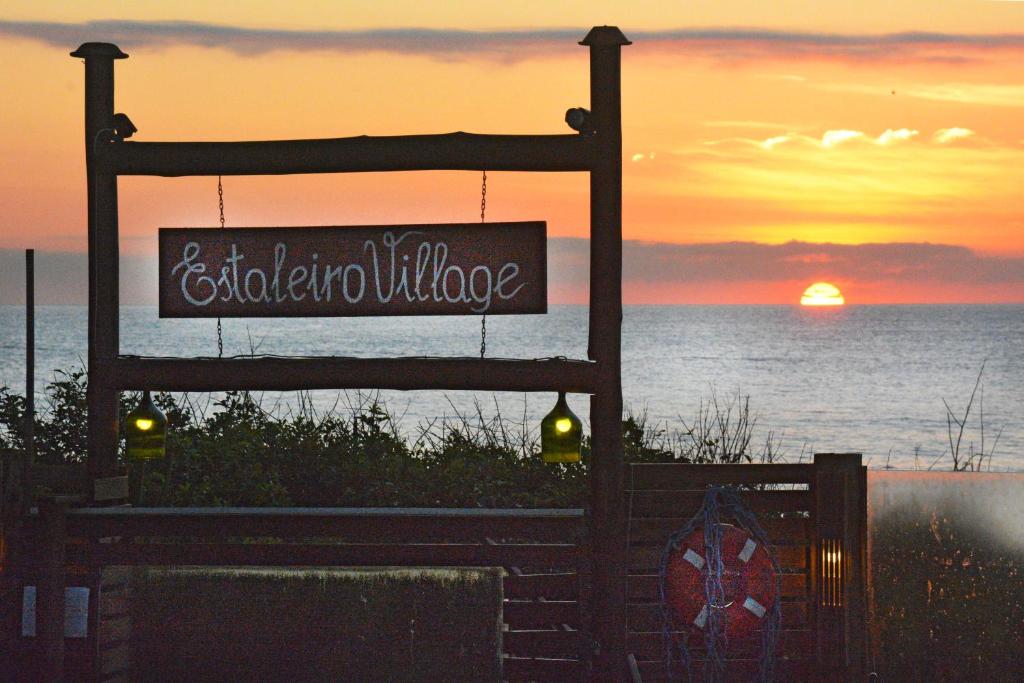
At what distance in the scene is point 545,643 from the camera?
891cm

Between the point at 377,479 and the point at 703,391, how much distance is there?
57.6 meters

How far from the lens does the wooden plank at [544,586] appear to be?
8.87 meters

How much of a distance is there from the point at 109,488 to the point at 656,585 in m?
3.88

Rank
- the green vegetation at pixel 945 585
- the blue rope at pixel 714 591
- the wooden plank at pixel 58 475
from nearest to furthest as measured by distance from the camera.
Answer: the blue rope at pixel 714 591 → the wooden plank at pixel 58 475 → the green vegetation at pixel 945 585

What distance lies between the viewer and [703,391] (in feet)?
230

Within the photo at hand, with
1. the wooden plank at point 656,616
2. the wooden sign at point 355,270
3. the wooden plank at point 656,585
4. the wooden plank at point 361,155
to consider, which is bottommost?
the wooden plank at point 656,616

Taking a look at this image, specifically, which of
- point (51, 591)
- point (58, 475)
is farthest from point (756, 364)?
point (51, 591)

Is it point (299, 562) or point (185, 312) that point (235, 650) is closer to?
point (299, 562)

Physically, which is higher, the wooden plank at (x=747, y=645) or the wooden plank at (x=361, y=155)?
the wooden plank at (x=361, y=155)

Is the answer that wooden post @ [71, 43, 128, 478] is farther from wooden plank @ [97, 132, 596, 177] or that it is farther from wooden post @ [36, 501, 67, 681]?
wooden post @ [36, 501, 67, 681]

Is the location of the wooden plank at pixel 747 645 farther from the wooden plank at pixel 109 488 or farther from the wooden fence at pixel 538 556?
the wooden plank at pixel 109 488

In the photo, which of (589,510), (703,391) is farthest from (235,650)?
(703,391)

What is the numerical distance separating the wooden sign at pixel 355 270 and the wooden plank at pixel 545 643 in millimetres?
2170

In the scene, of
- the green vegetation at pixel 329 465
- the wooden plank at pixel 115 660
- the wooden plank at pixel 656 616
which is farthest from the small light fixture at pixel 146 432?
the green vegetation at pixel 329 465
